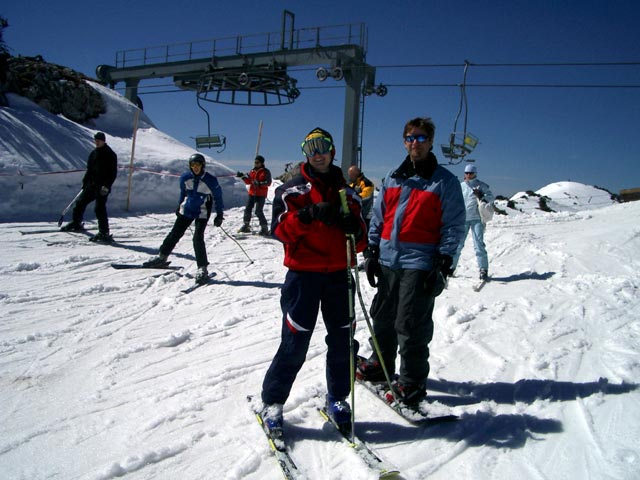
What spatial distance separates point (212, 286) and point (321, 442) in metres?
4.05

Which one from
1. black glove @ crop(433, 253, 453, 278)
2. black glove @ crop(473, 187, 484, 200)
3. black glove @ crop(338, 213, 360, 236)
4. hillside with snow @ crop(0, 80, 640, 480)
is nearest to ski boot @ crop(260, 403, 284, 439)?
hillside with snow @ crop(0, 80, 640, 480)

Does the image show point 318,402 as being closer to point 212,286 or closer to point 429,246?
point 429,246

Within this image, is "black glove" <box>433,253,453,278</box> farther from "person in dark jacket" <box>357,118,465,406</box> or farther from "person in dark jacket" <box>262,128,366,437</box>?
"person in dark jacket" <box>262,128,366,437</box>

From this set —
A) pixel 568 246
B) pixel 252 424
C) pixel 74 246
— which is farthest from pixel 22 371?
pixel 568 246

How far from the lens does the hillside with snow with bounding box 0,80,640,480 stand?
2473 mm

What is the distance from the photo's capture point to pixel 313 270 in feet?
8.47

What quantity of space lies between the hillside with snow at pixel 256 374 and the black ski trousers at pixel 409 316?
32cm

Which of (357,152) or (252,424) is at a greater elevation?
(357,152)

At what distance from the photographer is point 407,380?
9.68ft

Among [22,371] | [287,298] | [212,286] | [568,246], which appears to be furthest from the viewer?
[568,246]

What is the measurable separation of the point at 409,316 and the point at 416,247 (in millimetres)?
477

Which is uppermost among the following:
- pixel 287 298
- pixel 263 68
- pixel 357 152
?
pixel 263 68

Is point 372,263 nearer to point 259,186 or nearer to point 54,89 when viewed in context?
point 259,186

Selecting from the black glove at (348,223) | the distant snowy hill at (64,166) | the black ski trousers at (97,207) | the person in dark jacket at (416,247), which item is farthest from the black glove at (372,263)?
the distant snowy hill at (64,166)
